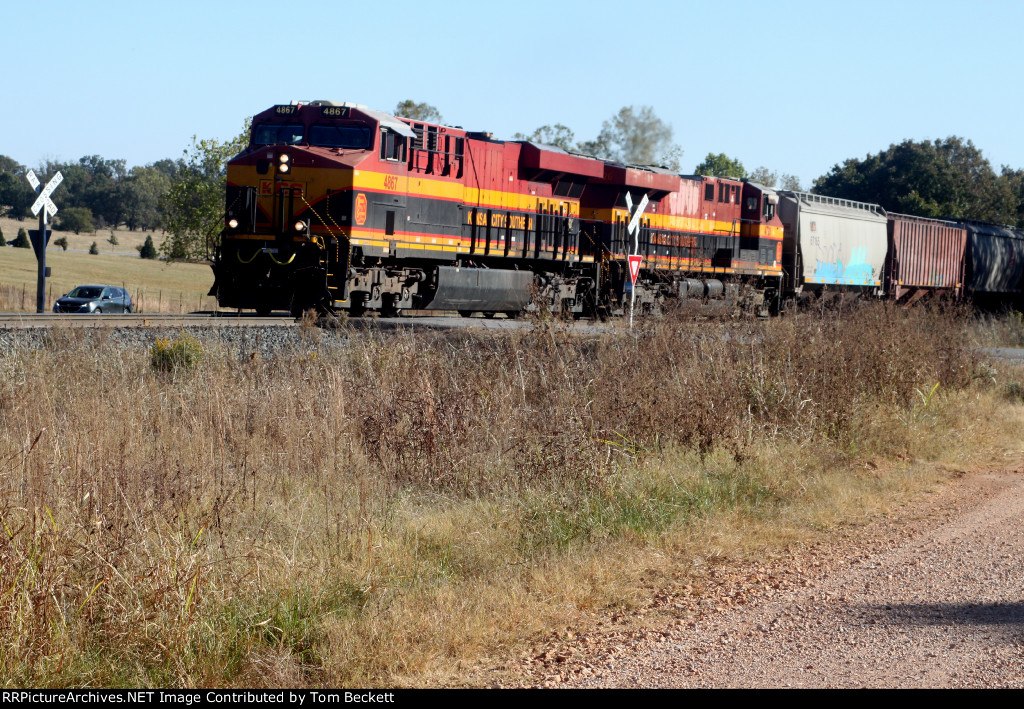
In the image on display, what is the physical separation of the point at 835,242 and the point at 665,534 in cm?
2559

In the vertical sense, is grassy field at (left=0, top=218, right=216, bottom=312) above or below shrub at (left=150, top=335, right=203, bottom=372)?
above

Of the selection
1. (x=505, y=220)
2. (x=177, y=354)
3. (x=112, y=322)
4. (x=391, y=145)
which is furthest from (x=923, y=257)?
(x=177, y=354)

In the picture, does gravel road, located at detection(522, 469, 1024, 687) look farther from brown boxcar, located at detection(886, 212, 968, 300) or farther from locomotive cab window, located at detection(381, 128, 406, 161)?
brown boxcar, located at detection(886, 212, 968, 300)

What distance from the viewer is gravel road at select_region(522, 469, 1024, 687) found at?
180 inches

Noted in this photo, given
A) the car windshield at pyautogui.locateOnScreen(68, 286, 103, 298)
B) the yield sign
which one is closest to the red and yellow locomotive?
the yield sign

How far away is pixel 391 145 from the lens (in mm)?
17359

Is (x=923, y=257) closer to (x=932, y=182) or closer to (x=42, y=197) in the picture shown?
(x=42, y=197)

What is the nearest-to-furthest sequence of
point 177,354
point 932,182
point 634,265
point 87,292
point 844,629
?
point 844,629, point 177,354, point 634,265, point 87,292, point 932,182

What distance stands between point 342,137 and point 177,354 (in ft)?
22.6

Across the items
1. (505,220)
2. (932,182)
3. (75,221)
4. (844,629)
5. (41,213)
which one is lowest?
(844,629)

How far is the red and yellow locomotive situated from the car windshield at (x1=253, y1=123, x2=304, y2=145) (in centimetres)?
3

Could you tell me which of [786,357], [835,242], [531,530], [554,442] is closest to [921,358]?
[786,357]

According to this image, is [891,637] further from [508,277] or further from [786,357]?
[508,277]

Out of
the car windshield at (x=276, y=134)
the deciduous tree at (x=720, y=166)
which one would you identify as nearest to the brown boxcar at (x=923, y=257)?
the car windshield at (x=276, y=134)
